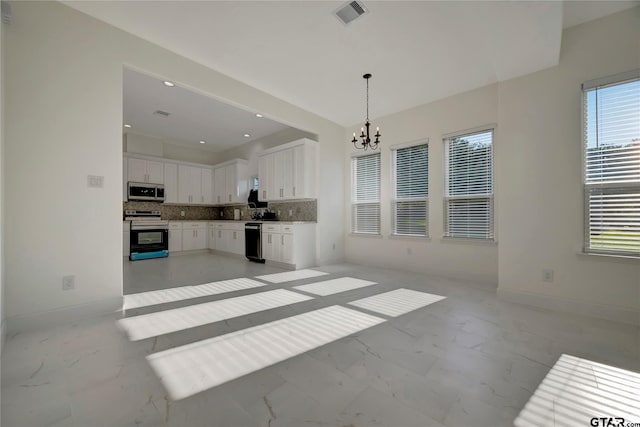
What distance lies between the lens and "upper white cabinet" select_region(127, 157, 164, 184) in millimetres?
6430

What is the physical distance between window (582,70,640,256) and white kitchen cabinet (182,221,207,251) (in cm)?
791

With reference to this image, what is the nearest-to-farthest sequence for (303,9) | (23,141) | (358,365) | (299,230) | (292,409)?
(292,409) → (358,365) → (23,141) → (303,9) → (299,230)

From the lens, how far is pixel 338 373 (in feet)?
5.66

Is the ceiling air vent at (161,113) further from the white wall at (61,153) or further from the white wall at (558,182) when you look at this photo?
the white wall at (558,182)

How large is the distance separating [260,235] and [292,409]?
4.62m

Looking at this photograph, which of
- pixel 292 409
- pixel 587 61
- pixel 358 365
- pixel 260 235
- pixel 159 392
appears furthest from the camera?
pixel 260 235

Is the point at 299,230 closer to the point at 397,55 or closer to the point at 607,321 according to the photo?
the point at 397,55

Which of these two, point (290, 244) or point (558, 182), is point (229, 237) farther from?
point (558, 182)

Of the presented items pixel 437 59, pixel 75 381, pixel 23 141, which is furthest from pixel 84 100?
pixel 437 59

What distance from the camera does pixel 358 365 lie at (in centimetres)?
182

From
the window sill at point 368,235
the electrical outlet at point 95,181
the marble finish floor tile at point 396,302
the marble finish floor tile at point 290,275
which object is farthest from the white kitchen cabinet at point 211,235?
the marble finish floor tile at point 396,302

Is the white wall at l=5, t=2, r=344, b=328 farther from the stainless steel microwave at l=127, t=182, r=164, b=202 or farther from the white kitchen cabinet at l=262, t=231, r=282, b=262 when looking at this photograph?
the stainless steel microwave at l=127, t=182, r=164, b=202

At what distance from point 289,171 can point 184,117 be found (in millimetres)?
2423

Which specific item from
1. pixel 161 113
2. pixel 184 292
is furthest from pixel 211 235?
pixel 184 292
